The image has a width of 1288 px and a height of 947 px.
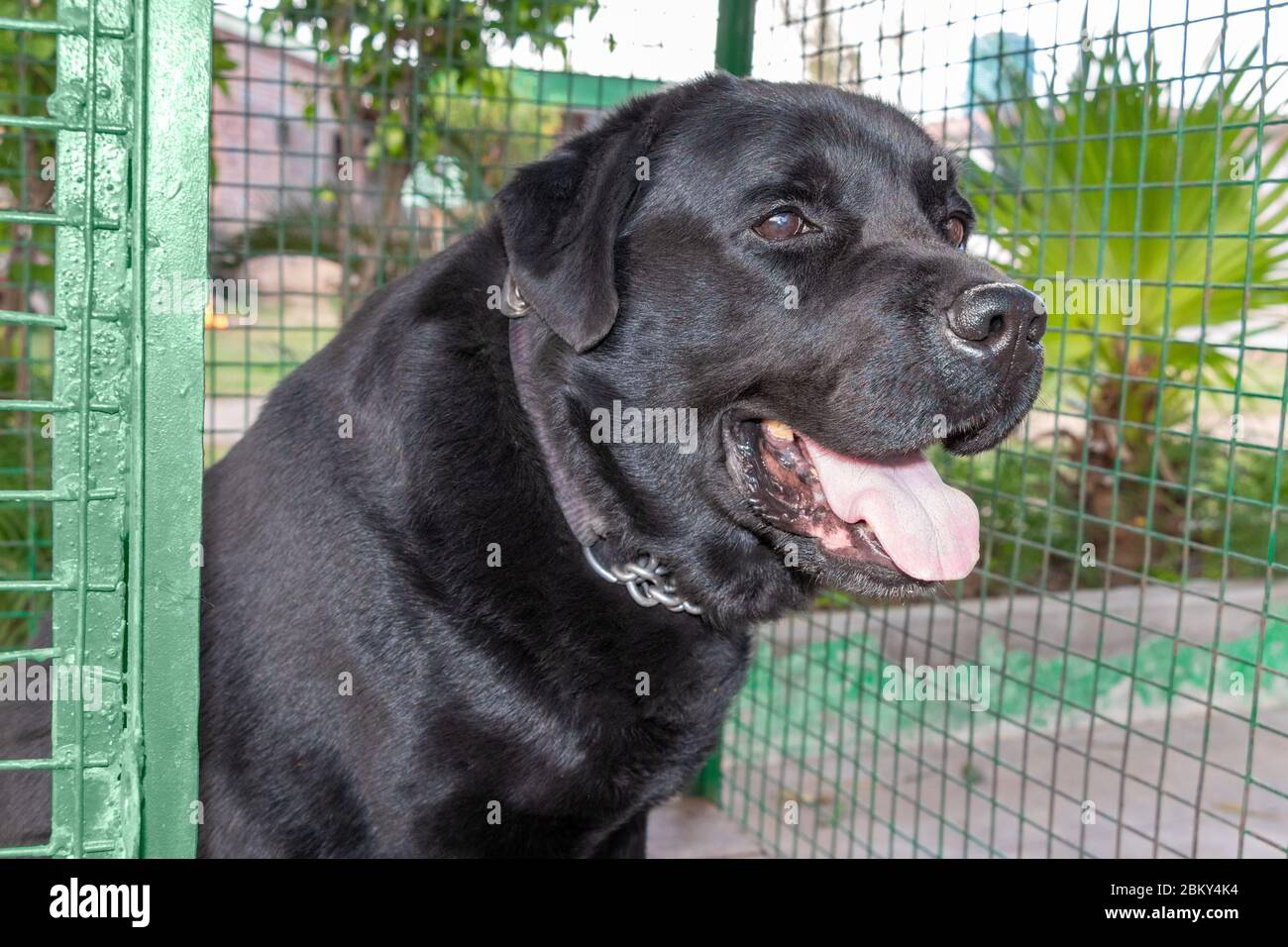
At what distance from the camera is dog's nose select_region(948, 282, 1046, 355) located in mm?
1989

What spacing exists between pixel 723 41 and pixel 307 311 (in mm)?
1747

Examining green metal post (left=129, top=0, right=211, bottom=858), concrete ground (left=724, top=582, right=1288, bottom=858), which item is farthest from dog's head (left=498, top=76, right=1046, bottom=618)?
concrete ground (left=724, top=582, right=1288, bottom=858)

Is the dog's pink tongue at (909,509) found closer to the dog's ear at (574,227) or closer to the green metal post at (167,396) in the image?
the dog's ear at (574,227)

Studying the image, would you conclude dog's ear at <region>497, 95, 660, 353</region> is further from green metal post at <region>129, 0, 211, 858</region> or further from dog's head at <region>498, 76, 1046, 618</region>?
green metal post at <region>129, 0, 211, 858</region>

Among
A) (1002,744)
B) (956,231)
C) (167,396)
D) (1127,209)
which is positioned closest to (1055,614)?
(1002,744)

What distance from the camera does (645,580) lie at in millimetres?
2264

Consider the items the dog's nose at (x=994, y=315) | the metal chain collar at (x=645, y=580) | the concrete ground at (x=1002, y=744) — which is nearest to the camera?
the dog's nose at (x=994, y=315)

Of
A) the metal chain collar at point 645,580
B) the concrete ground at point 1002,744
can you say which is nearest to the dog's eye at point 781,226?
the metal chain collar at point 645,580

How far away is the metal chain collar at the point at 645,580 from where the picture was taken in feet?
7.26

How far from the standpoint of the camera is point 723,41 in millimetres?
3941

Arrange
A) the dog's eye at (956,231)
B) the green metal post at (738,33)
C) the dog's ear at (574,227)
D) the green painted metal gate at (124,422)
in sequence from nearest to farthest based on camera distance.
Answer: the green painted metal gate at (124,422) → the dog's ear at (574,227) → the dog's eye at (956,231) → the green metal post at (738,33)
